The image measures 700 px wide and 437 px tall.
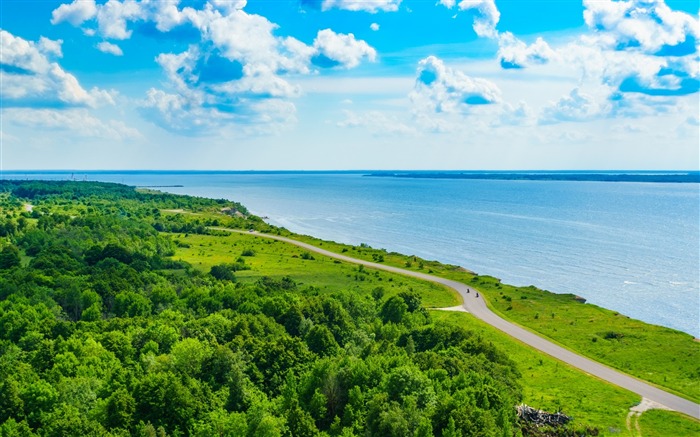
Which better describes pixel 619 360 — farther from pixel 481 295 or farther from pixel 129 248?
pixel 129 248

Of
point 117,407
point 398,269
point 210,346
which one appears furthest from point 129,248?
point 117,407

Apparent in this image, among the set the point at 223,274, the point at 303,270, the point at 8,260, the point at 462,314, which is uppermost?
the point at 8,260

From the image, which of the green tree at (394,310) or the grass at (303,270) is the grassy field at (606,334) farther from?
the green tree at (394,310)

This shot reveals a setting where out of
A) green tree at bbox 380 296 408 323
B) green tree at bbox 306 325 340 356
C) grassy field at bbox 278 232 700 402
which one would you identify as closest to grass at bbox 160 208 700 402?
grassy field at bbox 278 232 700 402

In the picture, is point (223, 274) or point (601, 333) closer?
point (601, 333)

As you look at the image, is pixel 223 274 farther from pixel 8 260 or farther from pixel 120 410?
pixel 120 410

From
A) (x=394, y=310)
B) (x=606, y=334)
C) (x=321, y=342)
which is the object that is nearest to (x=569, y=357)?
(x=606, y=334)
